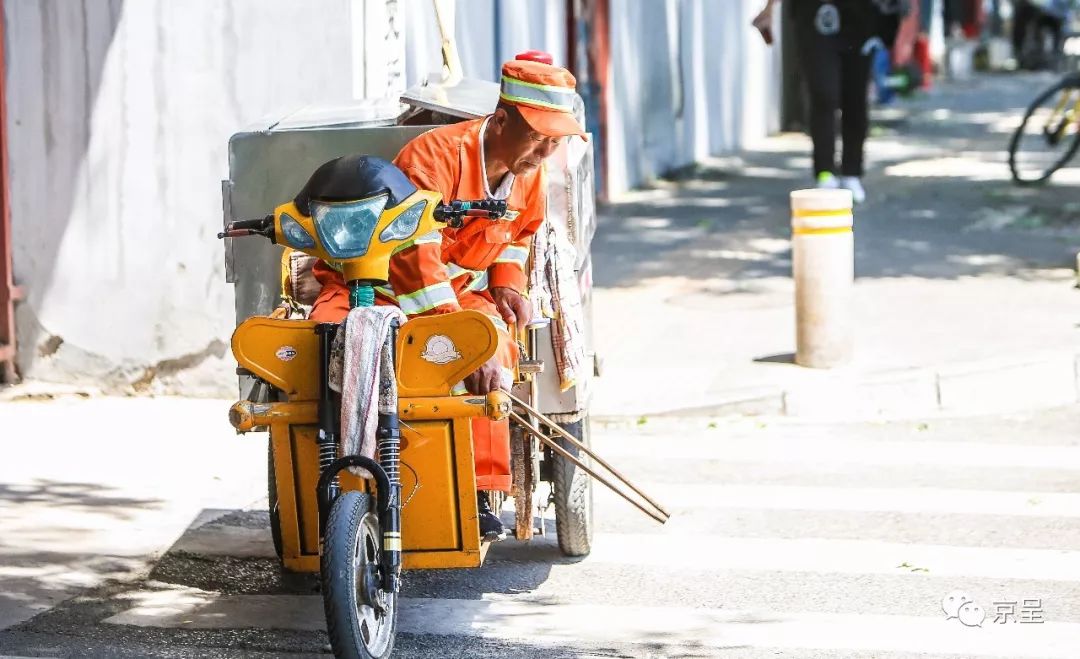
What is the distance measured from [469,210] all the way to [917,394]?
4431mm

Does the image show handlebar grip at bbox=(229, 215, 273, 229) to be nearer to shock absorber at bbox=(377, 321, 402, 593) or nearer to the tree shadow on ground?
shock absorber at bbox=(377, 321, 402, 593)

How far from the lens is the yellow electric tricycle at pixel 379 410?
4996 mm

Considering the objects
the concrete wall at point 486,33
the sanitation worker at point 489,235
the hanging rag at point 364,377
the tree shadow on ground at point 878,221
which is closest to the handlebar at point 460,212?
the sanitation worker at point 489,235

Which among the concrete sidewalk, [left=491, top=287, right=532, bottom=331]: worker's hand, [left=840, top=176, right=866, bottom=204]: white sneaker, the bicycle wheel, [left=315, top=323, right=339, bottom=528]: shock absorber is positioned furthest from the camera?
the bicycle wheel

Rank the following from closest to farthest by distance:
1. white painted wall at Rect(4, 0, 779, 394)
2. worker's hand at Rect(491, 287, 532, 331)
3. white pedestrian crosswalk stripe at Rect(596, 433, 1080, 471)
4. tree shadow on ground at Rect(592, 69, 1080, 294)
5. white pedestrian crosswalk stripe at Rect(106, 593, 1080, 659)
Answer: white pedestrian crosswalk stripe at Rect(106, 593, 1080, 659), worker's hand at Rect(491, 287, 532, 331), white pedestrian crosswalk stripe at Rect(596, 433, 1080, 471), white painted wall at Rect(4, 0, 779, 394), tree shadow on ground at Rect(592, 69, 1080, 294)

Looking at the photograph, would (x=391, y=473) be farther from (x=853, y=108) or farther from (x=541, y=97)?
(x=853, y=108)

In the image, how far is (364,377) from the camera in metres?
4.93

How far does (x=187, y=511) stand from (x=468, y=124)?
2196 millimetres

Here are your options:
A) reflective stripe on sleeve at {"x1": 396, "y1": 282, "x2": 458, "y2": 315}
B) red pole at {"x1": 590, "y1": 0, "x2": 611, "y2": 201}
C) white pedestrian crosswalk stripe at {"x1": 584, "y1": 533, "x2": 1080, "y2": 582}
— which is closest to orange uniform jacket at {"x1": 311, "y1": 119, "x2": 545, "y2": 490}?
reflective stripe on sleeve at {"x1": 396, "y1": 282, "x2": 458, "y2": 315}

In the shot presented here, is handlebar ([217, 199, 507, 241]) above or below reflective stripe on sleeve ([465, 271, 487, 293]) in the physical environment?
above

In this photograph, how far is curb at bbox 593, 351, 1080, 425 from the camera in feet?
29.3

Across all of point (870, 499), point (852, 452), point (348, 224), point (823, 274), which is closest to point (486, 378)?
point (348, 224)

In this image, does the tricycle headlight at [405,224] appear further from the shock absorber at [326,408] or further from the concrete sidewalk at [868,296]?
the concrete sidewalk at [868,296]

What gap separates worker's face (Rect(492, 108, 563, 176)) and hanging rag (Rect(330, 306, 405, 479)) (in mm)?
847
